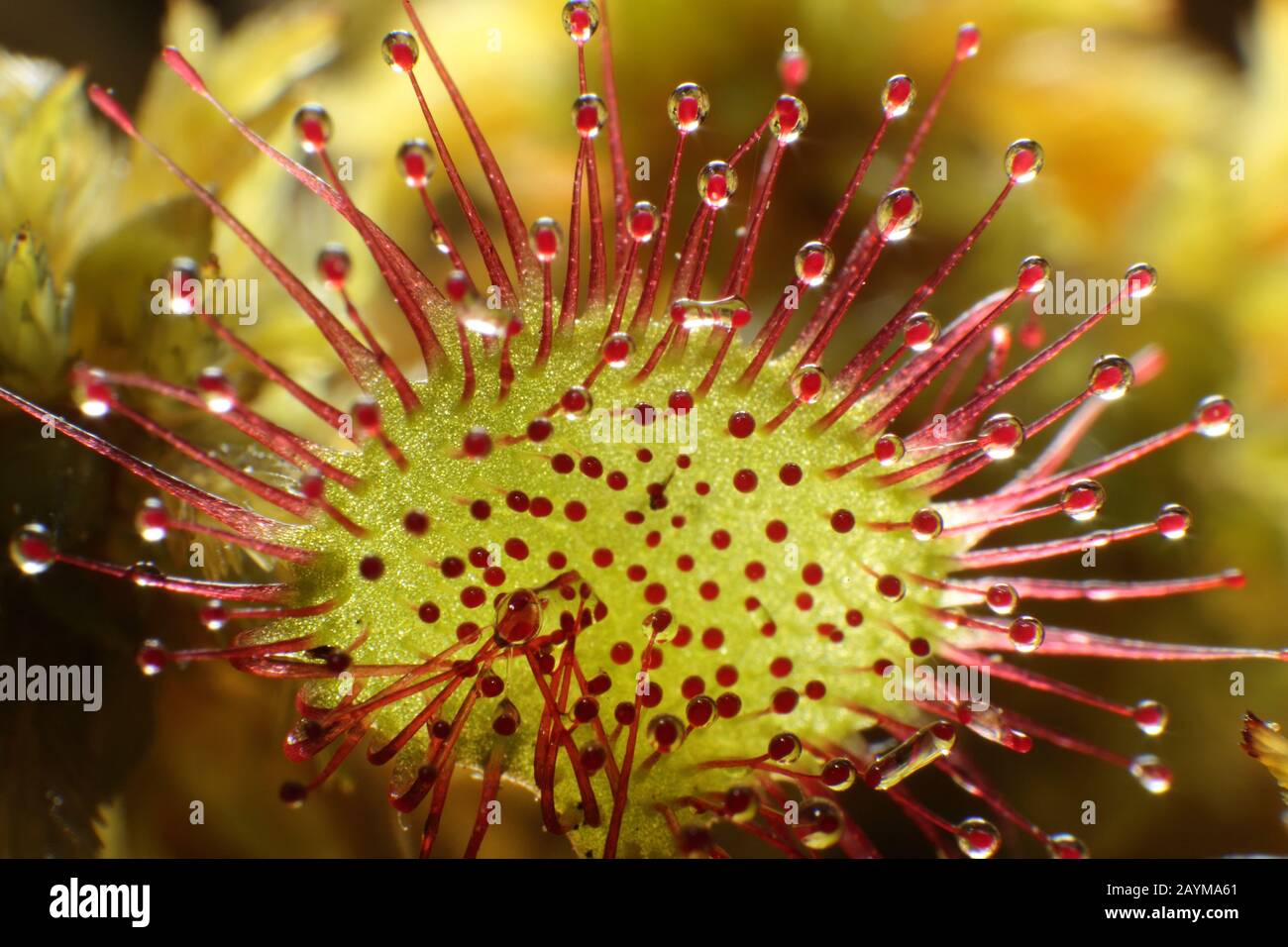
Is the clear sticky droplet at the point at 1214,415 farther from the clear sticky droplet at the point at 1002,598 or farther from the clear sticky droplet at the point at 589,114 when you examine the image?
the clear sticky droplet at the point at 589,114

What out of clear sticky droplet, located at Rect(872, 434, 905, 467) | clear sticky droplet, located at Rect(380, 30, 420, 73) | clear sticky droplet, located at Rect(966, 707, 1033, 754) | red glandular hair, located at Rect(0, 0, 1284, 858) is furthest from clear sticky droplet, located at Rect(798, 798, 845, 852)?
clear sticky droplet, located at Rect(380, 30, 420, 73)

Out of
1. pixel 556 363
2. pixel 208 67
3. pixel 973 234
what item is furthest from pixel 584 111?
pixel 208 67

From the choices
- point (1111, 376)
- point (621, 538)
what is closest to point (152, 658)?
point (621, 538)

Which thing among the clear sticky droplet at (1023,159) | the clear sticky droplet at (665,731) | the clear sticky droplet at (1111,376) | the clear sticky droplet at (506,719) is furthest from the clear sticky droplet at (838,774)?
the clear sticky droplet at (1023,159)

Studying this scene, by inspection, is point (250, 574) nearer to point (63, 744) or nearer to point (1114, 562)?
point (63, 744)

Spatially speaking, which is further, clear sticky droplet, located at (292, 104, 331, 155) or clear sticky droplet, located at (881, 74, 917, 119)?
clear sticky droplet, located at (881, 74, 917, 119)

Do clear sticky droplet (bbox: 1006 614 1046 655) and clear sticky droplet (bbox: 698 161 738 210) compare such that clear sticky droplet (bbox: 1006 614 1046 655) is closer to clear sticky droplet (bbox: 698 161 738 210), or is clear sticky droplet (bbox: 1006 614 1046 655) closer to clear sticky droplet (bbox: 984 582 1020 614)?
clear sticky droplet (bbox: 984 582 1020 614)

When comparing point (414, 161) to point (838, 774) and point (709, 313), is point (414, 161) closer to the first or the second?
point (709, 313)
